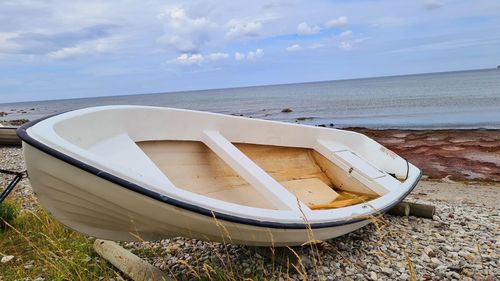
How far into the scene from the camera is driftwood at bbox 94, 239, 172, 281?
10.4 feet

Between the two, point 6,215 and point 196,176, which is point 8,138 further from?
point 196,176

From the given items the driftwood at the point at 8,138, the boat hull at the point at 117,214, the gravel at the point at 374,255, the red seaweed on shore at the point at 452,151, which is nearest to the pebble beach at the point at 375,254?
the gravel at the point at 374,255

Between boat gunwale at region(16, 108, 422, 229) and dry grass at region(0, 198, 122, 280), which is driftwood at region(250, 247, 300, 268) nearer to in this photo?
boat gunwale at region(16, 108, 422, 229)

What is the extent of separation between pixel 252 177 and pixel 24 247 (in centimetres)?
282

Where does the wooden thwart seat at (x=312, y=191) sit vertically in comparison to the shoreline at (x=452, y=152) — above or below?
above

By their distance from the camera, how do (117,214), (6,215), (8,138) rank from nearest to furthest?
(117,214) → (6,215) → (8,138)

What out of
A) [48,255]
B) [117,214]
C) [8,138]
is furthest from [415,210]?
[8,138]

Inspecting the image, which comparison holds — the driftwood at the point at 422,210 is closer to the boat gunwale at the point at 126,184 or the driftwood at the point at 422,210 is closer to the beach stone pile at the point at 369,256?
the beach stone pile at the point at 369,256

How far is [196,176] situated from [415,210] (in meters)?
2.97

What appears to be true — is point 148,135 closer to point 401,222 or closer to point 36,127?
point 36,127

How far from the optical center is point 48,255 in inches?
153

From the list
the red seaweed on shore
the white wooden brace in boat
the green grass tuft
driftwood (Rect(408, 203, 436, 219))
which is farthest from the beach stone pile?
the red seaweed on shore

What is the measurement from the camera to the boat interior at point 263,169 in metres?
3.81

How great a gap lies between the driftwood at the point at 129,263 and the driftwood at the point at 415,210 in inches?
129
